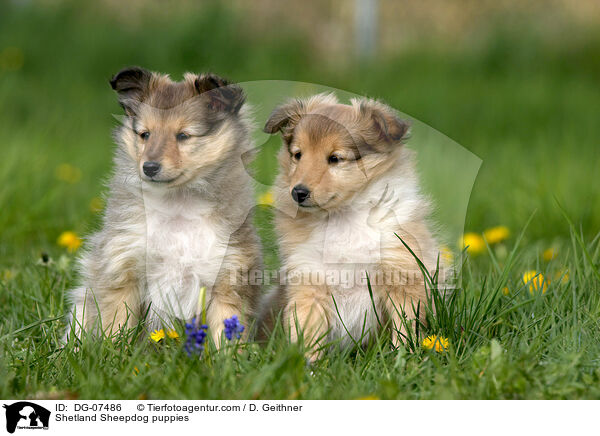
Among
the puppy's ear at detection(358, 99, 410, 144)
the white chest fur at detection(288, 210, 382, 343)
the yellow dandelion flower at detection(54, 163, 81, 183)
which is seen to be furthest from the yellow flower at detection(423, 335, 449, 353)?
the yellow dandelion flower at detection(54, 163, 81, 183)

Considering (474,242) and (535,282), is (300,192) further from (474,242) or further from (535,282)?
(474,242)

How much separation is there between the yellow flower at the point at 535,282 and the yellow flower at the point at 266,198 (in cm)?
136

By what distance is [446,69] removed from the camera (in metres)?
10.7

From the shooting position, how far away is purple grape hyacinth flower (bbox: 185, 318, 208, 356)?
10.8 feet

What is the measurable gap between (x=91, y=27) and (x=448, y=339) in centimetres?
877

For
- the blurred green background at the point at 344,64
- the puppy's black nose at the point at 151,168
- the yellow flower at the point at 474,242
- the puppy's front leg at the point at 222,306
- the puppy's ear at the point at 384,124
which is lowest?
the puppy's front leg at the point at 222,306

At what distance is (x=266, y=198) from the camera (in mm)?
3947

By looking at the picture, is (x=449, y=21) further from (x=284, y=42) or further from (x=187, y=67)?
(x=187, y=67)

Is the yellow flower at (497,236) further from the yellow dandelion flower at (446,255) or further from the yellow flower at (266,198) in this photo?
the yellow flower at (266,198)

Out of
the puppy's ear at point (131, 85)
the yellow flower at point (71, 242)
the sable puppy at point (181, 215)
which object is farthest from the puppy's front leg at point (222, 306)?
the yellow flower at point (71, 242)

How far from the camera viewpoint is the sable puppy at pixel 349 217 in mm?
3605

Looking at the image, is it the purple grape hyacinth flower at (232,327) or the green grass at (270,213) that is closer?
the green grass at (270,213)

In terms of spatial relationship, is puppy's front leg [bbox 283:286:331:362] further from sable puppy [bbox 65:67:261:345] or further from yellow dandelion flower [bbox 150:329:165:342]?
yellow dandelion flower [bbox 150:329:165:342]
